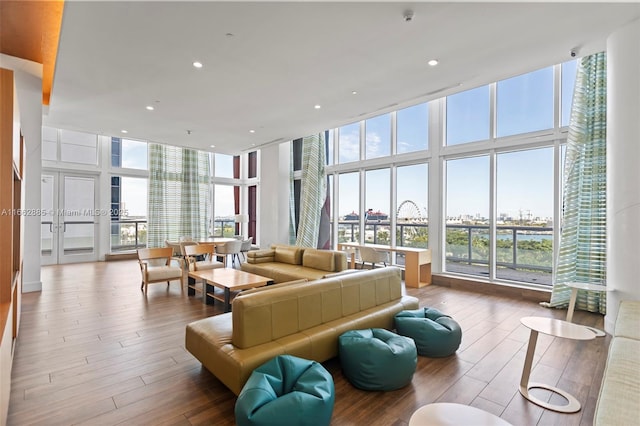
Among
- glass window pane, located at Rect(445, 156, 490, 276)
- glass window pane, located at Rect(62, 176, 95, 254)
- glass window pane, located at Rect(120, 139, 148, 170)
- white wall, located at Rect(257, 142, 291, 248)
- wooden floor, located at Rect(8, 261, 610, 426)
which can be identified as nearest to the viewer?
wooden floor, located at Rect(8, 261, 610, 426)

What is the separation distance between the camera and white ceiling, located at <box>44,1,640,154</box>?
282cm

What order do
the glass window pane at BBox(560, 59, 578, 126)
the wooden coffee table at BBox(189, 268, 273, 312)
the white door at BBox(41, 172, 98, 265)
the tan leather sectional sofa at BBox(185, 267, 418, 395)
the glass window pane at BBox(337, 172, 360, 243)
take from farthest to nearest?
the glass window pane at BBox(337, 172, 360, 243) → the white door at BBox(41, 172, 98, 265) → the glass window pane at BBox(560, 59, 578, 126) → the wooden coffee table at BBox(189, 268, 273, 312) → the tan leather sectional sofa at BBox(185, 267, 418, 395)

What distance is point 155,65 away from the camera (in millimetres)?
3830

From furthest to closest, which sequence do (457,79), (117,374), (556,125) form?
(556,125), (457,79), (117,374)

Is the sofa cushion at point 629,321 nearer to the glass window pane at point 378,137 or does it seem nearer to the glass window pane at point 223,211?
the glass window pane at point 378,137

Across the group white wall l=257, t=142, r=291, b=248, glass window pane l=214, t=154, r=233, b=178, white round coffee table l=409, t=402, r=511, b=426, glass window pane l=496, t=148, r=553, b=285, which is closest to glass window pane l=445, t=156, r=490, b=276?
glass window pane l=496, t=148, r=553, b=285

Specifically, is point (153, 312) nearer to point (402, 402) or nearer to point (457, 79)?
point (402, 402)

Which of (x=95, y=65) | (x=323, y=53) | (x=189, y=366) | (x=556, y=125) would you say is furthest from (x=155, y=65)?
(x=556, y=125)

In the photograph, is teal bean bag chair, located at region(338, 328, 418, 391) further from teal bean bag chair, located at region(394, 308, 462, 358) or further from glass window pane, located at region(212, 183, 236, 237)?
glass window pane, located at region(212, 183, 236, 237)

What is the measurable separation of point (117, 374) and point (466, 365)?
10.2 feet

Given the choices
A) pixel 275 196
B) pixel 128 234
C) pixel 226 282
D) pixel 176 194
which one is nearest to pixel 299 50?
pixel 226 282

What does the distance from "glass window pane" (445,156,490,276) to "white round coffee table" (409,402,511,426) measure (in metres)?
4.95

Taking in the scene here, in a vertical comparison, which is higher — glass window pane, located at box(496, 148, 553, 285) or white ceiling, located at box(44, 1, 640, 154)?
white ceiling, located at box(44, 1, 640, 154)

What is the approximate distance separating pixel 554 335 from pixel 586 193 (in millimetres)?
3182
